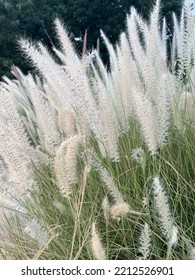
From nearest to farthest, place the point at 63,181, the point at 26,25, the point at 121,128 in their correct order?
the point at 63,181 < the point at 121,128 < the point at 26,25

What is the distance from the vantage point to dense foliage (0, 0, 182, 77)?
14.8m

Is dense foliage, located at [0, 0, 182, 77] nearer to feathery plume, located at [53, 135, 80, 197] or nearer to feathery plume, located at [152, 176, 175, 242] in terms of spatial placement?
feathery plume, located at [53, 135, 80, 197]

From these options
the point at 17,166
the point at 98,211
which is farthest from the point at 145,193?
the point at 17,166

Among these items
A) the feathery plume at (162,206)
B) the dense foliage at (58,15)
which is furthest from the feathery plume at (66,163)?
the dense foliage at (58,15)

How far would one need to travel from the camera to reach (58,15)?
1441 cm

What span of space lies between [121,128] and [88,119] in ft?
0.77

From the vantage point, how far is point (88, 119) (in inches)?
59.9

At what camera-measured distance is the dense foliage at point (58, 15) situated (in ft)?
48.7

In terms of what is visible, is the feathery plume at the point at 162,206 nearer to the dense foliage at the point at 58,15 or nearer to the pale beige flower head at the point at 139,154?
the pale beige flower head at the point at 139,154

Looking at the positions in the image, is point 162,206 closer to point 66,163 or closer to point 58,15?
point 66,163

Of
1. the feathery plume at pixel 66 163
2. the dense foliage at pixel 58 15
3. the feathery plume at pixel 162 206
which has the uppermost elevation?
the dense foliage at pixel 58 15

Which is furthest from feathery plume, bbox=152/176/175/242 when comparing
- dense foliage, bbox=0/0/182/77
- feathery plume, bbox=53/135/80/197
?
dense foliage, bbox=0/0/182/77

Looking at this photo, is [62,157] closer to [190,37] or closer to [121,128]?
[121,128]

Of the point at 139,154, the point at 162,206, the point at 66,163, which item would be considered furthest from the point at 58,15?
the point at 162,206
